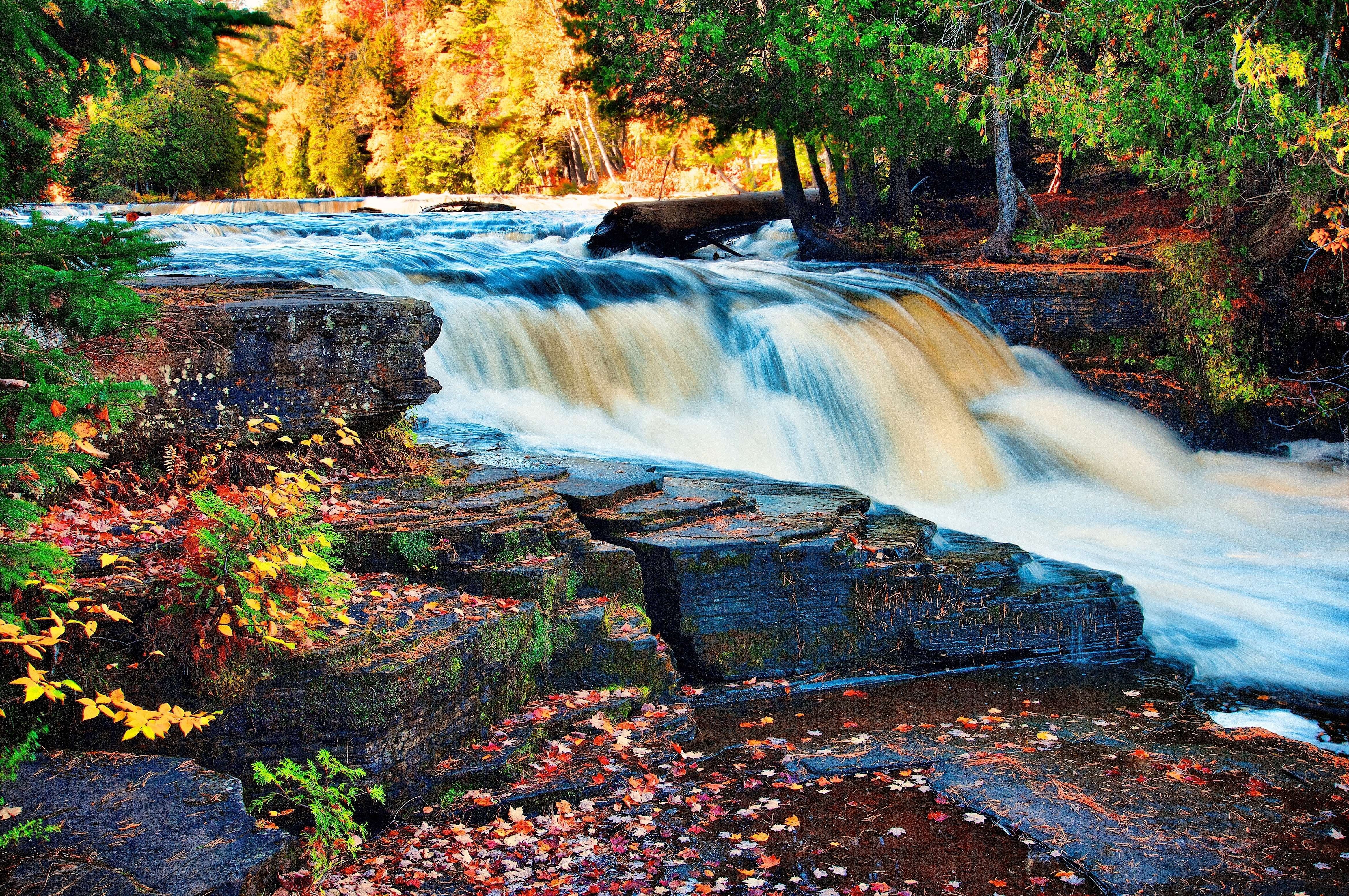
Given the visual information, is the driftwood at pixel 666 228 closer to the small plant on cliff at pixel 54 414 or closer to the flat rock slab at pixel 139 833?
the small plant on cliff at pixel 54 414

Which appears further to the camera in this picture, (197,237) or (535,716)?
(197,237)

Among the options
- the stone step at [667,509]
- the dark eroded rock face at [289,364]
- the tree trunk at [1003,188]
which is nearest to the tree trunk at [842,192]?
the tree trunk at [1003,188]

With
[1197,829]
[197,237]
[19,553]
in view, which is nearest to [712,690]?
[1197,829]

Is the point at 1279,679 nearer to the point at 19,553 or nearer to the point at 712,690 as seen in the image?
the point at 712,690

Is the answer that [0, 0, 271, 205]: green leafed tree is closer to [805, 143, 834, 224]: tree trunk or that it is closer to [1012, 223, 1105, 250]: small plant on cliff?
[1012, 223, 1105, 250]: small plant on cliff

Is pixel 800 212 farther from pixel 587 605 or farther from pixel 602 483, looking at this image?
pixel 587 605

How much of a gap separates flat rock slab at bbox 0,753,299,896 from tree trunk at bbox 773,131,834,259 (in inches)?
536

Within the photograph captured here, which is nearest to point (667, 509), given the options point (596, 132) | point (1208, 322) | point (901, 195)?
point (1208, 322)

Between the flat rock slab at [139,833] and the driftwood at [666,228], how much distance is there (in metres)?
13.6

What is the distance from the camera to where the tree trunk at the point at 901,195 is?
15633 mm

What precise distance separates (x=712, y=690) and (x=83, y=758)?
341 cm

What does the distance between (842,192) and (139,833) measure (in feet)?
48.9

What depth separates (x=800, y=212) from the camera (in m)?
16.2

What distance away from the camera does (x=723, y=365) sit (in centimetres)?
1080
